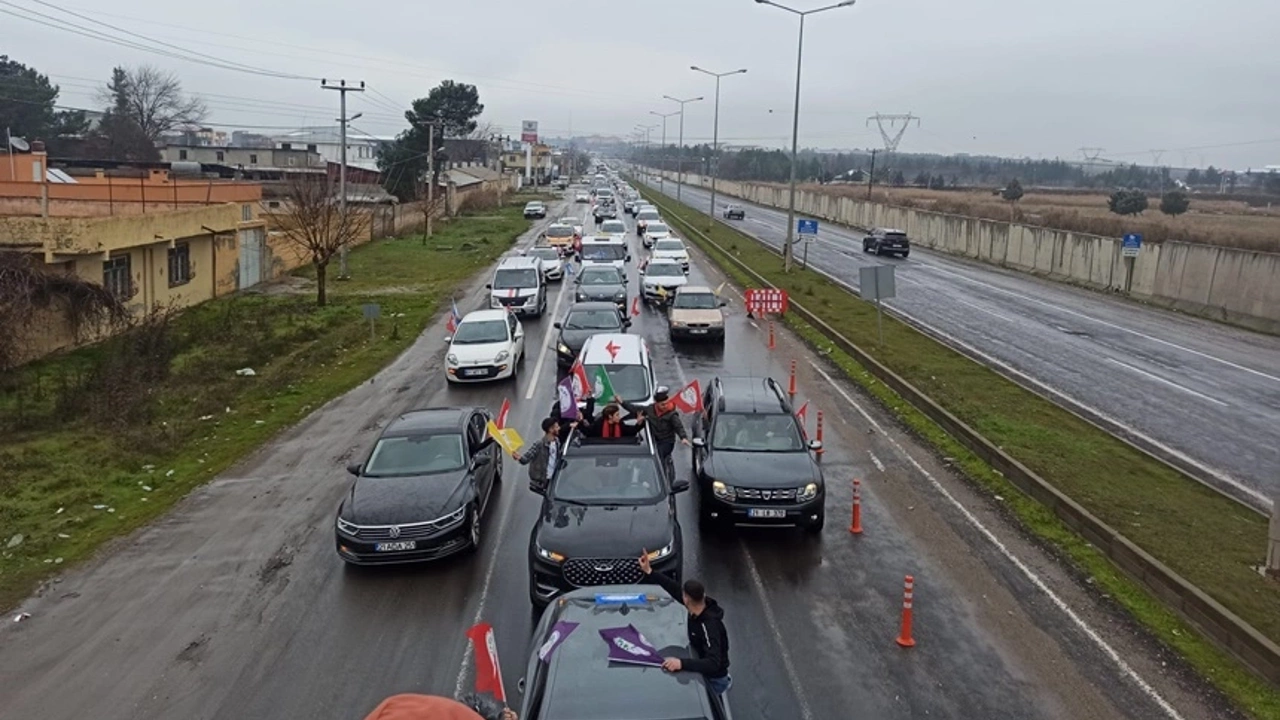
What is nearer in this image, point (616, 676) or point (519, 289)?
point (616, 676)

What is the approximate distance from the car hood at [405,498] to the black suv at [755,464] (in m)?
3.04

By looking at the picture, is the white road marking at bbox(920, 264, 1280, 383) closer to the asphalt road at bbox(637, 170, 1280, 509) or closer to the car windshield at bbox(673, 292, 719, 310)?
the asphalt road at bbox(637, 170, 1280, 509)

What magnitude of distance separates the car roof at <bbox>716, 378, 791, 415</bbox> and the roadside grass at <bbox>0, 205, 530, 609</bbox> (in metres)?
7.74

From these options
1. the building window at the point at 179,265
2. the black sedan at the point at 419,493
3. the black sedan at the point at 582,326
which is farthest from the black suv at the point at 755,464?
the building window at the point at 179,265

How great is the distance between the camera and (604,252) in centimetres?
4012

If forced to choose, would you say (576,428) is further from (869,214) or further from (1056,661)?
(869,214)

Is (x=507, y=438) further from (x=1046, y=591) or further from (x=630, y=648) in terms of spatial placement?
(x=1046, y=591)

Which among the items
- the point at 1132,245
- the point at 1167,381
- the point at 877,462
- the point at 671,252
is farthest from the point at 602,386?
the point at 1132,245

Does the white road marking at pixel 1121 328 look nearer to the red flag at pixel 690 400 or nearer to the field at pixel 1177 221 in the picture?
the field at pixel 1177 221

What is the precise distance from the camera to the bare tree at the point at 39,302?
2130cm

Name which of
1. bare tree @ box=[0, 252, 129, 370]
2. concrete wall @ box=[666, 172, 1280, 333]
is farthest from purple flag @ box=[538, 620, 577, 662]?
concrete wall @ box=[666, 172, 1280, 333]

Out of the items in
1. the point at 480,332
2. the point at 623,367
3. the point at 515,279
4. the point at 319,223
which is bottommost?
the point at 480,332

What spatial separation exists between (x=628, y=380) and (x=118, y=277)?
1831 centimetres

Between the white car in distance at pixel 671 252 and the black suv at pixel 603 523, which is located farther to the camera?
the white car in distance at pixel 671 252
